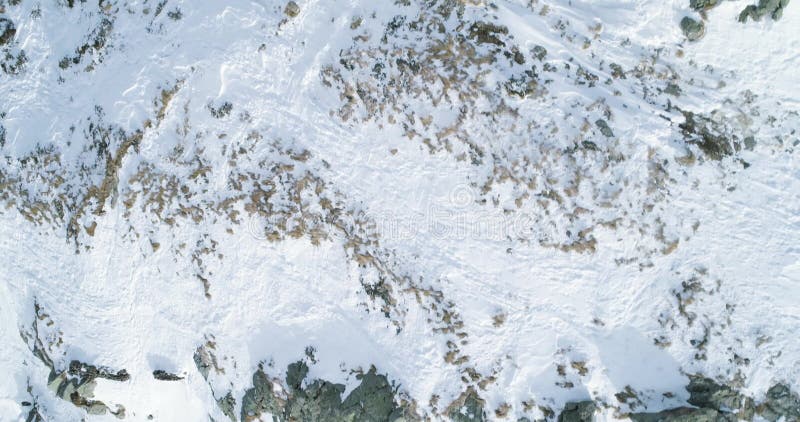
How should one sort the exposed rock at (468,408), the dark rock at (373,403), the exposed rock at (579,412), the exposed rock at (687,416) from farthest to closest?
the dark rock at (373,403), the exposed rock at (468,408), the exposed rock at (579,412), the exposed rock at (687,416)

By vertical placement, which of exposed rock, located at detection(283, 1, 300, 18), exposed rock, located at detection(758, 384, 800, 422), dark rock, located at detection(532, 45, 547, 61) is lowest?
exposed rock, located at detection(758, 384, 800, 422)

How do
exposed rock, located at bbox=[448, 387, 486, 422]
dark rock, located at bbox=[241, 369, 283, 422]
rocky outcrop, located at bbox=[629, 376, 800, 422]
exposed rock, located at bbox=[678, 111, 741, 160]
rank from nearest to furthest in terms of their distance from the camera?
rocky outcrop, located at bbox=[629, 376, 800, 422]
exposed rock, located at bbox=[678, 111, 741, 160]
exposed rock, located at bbox=[448, 387, 486, 422]
dark rock, located at bbox=[241, 369, 283, 422]

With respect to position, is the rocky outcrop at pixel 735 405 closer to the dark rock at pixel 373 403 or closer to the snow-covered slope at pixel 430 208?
the snow-covered slope at pixel 430 208

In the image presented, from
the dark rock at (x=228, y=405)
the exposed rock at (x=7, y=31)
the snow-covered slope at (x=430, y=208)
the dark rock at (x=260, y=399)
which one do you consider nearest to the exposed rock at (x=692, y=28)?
the snow-covered slope at (x=430, y=208)

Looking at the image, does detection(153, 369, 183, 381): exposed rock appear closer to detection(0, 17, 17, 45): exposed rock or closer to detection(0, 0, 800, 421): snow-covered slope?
detection(0, 0, 800, 421): snow-covered slope

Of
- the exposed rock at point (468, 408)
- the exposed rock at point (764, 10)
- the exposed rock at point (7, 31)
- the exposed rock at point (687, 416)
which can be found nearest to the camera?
the exposed rock at point (687, 416)

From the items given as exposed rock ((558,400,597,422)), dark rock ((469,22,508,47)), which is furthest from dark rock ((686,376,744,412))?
dark rock ((469,22,508,47))

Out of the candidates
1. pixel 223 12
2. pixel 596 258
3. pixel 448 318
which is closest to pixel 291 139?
pixel 223 12
